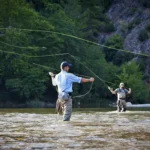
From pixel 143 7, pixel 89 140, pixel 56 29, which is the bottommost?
pixel 89 140

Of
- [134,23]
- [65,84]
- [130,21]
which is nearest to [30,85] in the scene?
[134,23]

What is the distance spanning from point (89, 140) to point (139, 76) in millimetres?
77289

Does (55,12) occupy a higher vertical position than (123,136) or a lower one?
higher

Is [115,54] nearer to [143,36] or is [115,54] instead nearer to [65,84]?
[143,36]

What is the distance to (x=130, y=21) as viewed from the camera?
106m

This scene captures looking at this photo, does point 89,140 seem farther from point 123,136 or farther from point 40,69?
point 40,69

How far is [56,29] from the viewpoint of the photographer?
77250mm

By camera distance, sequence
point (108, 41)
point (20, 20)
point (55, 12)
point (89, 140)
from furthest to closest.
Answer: point (108, 41), point (55, 12), point (20, 20), point (89, 140)

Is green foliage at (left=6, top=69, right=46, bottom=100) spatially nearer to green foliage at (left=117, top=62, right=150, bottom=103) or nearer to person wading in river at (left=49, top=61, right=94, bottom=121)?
green foliage at (left=117, top=62, right=150, bottom=103)

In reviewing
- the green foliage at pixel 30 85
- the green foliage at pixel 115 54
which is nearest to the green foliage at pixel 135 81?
the green foliage at pixel 115 54

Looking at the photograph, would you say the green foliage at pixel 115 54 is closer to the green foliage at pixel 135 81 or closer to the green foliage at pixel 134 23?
the green foliage at pixel 134 23

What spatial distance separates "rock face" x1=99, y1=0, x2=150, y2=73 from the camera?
98.9 meters

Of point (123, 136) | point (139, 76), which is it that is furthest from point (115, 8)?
point (123, 136)

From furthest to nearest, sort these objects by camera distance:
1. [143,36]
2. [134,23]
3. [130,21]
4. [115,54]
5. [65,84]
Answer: [130,21] < [134,23] < [143,36] < [115,54] < [65,84]
